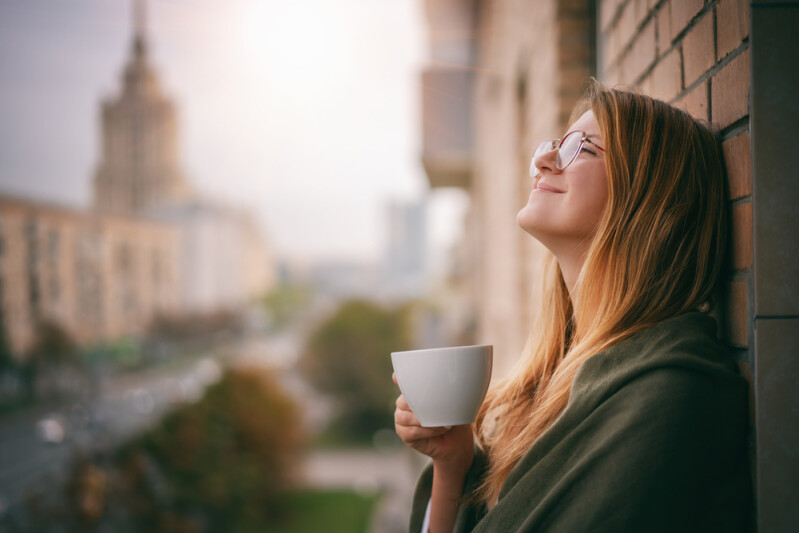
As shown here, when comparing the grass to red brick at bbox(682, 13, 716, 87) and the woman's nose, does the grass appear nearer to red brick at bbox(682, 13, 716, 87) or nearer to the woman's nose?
the woman's nose

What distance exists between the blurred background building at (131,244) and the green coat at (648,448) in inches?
501

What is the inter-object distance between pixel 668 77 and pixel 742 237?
460mm

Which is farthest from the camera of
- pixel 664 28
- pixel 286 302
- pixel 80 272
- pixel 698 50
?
pixel 286 302

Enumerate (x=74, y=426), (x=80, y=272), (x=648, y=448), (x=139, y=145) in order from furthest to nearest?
(x=139, y=145)
(x=74, y=426)
(x=80, y=272)
(x=648, y=448)

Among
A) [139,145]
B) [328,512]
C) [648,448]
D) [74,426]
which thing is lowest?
[328,512]

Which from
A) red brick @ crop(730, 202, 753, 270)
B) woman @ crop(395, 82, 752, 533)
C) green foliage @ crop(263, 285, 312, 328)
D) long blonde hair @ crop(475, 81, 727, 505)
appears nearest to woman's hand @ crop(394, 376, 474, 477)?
woman @ crop(395, 82, 752, 533)

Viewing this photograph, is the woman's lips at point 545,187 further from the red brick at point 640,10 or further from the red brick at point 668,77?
the red brick at point 640,10

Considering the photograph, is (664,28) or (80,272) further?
(80,272)

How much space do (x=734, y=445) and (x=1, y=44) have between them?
23.6m

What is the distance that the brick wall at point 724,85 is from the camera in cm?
82

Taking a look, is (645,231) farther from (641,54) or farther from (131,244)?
(131,244)

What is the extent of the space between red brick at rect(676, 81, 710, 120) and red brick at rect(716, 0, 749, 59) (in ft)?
0.32

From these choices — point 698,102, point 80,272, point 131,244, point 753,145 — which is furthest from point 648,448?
point 131,244

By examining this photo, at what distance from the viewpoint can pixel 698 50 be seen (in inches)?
38.2
